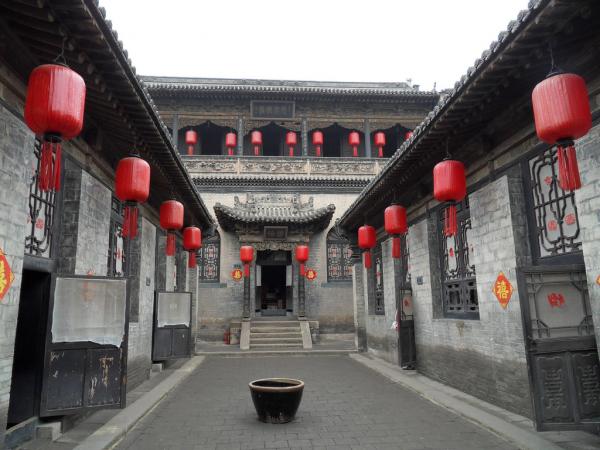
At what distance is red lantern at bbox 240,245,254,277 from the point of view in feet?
53.3

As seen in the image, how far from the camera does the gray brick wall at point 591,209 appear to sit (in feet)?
13.0

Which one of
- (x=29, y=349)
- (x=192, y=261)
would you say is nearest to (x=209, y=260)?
(x=192, y=261)

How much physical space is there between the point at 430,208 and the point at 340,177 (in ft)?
35.7

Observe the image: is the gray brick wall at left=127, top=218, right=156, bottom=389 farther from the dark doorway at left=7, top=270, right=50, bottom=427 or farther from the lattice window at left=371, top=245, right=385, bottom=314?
the lattice window at left=371, top=245, right=385, bottom=314

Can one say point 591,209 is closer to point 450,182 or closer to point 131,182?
point 450,182

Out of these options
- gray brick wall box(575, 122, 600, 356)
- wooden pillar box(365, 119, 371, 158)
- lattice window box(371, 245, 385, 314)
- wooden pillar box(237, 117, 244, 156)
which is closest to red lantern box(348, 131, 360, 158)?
wooden pillar box(365, 119, 371, 158)

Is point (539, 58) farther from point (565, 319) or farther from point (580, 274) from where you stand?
point (565, 319)

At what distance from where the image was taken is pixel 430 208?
8273mm

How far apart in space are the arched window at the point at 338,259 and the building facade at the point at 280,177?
0.04m

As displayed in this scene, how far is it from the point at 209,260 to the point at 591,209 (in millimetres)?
14842

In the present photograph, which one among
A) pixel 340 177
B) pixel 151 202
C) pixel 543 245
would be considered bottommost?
pixel 543 245

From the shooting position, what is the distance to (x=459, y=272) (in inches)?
291

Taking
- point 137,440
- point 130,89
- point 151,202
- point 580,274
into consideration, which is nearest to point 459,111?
point 580,274

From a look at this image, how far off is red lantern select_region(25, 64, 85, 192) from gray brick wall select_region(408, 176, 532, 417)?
502cm
